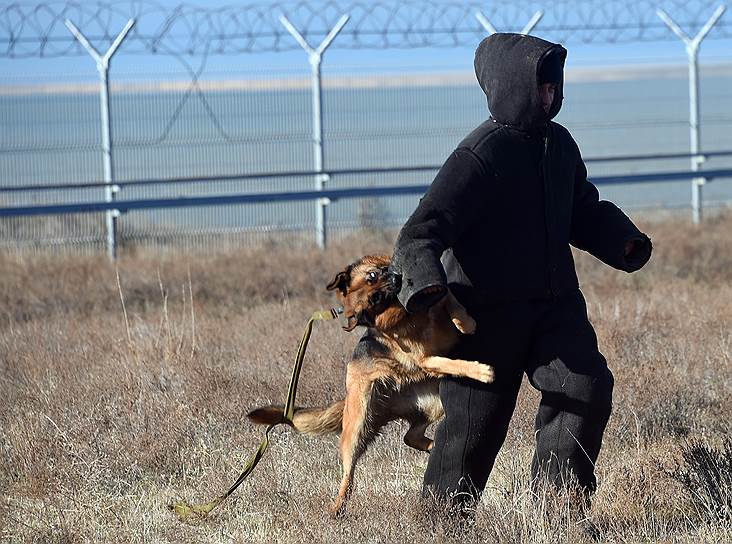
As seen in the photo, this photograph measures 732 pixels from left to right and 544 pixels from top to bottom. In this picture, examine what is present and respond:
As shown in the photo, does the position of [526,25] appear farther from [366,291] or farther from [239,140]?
[366,291]

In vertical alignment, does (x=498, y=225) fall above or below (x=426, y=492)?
above

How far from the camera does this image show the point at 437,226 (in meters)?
4.14

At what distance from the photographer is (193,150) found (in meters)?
17.1

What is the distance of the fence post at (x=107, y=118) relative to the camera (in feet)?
42.0

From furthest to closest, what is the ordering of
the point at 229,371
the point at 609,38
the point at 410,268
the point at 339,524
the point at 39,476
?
the point at 609,38
the point at 229,371
the point at 39,476
the point at 339,524
the point at 410,268

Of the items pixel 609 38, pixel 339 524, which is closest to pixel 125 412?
pixel 339 524

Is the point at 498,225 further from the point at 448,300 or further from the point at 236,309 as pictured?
the point at 236,309

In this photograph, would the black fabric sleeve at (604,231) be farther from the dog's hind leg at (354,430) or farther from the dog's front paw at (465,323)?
the dog's hind leg at (354,430)

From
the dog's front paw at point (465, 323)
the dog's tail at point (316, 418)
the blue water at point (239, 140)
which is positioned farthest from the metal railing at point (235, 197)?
the dog's front paw at point (465, 323)

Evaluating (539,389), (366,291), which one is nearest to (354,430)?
(366,291)

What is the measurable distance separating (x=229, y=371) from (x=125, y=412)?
0.76 metres

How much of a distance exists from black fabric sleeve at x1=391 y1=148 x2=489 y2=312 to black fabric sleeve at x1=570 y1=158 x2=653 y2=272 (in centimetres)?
52

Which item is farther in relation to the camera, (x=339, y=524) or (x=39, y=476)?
(x=39, y=476)

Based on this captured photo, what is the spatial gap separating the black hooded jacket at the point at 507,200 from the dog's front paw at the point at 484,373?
0.28 meters
